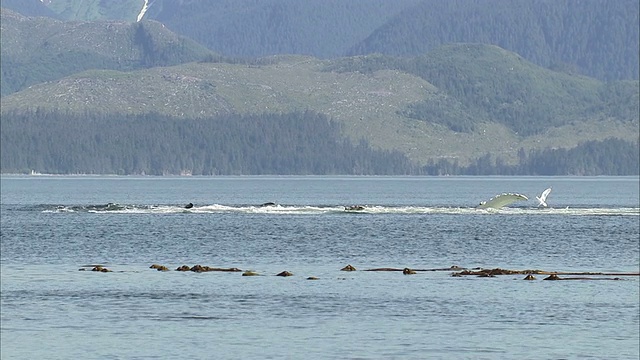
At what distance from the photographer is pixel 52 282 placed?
315ft

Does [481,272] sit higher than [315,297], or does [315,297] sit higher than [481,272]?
[481,272]

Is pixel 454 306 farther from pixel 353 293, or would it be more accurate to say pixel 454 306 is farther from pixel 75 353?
pixel 75 353

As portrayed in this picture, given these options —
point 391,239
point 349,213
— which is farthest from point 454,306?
point 349,213

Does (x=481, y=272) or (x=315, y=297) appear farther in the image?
(x=481, y=272)

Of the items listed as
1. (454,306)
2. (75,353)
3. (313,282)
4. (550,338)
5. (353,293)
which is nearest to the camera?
(75,353)

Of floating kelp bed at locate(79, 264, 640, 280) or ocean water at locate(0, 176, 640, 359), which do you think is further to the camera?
floating kelp bed at locate(79, 264, 640, 280)

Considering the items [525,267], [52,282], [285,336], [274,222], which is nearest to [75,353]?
[285,336]

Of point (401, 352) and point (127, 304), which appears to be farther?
Result: point (127, 304)

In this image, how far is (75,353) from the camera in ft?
213

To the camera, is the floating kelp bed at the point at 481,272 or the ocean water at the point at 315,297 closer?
the ocean water at the point at 315,297

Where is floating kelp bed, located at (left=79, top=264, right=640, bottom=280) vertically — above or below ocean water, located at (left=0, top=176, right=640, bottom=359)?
above

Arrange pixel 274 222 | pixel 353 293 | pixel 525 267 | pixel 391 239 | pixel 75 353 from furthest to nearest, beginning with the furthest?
pixel 274 222
pixel 391 239
pixel 525 267
pixel 353 293
pixel 75 353

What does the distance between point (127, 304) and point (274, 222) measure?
9709cm

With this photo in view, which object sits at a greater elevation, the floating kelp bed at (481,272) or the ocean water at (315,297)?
the floating kelp bed at (481,272)
